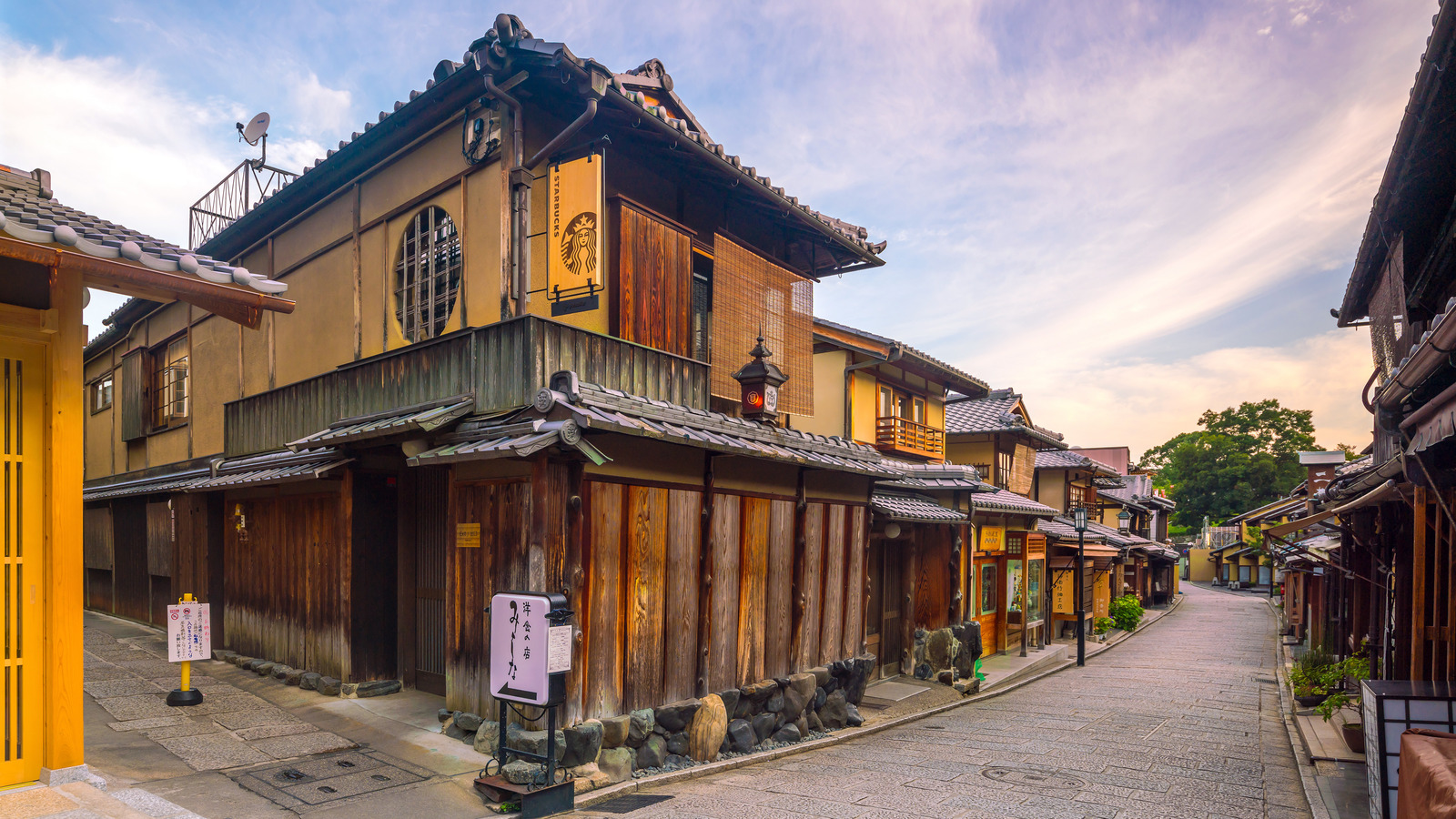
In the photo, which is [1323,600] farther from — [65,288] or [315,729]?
[65,288]

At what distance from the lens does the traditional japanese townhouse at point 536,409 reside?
29.3 ft

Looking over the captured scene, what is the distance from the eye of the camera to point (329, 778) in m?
7.87

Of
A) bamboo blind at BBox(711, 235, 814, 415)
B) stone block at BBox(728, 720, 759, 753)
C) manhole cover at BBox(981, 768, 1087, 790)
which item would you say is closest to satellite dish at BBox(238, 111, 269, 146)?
bamboo blind at BBox(711, 235, 814, 415)

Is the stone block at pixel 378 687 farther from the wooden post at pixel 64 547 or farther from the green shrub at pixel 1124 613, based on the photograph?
the green shrub at pixel 1124 613

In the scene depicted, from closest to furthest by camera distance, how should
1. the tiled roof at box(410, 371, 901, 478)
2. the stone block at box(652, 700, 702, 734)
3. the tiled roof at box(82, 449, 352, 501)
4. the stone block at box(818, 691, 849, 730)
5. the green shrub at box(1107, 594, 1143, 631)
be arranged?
the tiled roof at box(410, 371, 901, 478), the stone block at box(652, 700, 702, 734), the tiled roof at box(82, 449, 352, 501), the stone block at box(818, 691, 849, 730), the green shrub at box(1107, 594, 1143, 631)

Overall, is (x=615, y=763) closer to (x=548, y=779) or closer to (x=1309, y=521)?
(x=548, y=779)

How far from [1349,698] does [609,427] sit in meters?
13.2

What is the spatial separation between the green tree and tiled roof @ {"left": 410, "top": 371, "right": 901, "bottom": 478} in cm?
7654

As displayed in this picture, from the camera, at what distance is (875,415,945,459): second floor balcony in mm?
21297

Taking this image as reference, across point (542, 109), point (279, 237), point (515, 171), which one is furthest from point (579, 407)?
point (279, 237)

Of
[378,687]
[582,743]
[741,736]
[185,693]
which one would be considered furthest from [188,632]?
[741,736]

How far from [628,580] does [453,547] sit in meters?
2.09

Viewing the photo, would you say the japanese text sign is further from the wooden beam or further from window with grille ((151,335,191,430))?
window with grille ((151,335,191,430))

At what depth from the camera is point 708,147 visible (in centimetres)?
1098
